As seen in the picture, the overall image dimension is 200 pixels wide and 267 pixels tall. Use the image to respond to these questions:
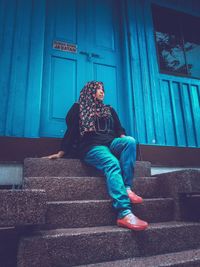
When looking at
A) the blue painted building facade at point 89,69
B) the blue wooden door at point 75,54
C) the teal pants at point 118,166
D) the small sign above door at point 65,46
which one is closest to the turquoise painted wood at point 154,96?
the blue painted building facade at point 89,69

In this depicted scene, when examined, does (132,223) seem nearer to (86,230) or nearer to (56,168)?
(86,230)

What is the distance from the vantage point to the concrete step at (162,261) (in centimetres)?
154

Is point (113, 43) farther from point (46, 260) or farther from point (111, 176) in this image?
point (46, 260)

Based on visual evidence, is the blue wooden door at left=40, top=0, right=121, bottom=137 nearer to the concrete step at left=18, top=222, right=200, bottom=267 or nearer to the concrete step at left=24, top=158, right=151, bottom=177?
the concrete step at left=24, top=158, right=151, bottom=177

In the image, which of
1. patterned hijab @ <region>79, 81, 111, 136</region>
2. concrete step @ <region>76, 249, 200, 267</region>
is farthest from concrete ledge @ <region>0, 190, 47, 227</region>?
patterned hijab @ <region>79, 81, 111, 136</region>

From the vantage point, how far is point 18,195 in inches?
56.8

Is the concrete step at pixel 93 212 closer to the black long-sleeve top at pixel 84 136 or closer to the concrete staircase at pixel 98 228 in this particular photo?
the concrete staircase at pixel 98 228

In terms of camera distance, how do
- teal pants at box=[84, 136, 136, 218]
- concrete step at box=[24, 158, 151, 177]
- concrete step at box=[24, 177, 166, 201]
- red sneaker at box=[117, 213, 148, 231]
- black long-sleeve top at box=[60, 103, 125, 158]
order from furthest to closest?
black long-sleeve top at box=[60, 103, 125, 158], concrete step at box=[24, 158, 151, 177], concrete step at box=[24, 177, 166, 201], teal pants at box=[84, 136, 136, 218], red sneaker at box=[117, 213, 148, 231]

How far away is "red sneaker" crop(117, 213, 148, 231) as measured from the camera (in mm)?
1768

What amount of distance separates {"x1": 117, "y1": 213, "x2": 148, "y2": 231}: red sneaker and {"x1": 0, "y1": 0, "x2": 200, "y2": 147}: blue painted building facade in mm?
1661

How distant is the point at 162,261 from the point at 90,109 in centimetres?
174

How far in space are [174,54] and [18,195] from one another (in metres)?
3.95

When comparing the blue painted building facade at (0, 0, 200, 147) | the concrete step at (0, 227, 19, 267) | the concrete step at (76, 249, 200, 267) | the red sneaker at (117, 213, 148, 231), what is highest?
the blue painted building facade at (0, 0, 200, 147)

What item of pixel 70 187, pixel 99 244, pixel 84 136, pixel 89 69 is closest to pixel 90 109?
pixel 84 136
